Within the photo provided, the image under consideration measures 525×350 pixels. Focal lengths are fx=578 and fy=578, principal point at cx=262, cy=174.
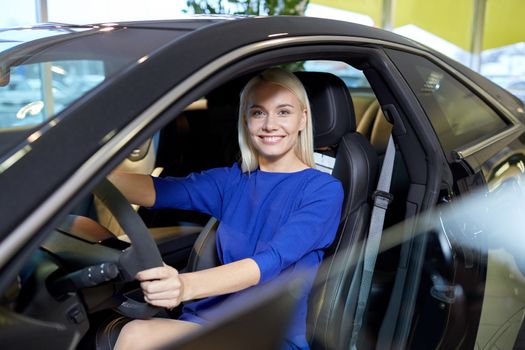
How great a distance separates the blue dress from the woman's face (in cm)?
9

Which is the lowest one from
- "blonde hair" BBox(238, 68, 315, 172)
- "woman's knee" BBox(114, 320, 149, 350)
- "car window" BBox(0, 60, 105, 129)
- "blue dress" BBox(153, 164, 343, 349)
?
"woman's knee" BBox(114, 320, 149, 350)

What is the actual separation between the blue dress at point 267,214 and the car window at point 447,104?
0.34 m

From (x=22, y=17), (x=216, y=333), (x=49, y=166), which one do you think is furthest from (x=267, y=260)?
(x=22, y=17)

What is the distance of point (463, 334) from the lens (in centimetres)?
162

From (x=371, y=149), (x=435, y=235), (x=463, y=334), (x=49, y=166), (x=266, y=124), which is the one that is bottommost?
(x=463, y=334)

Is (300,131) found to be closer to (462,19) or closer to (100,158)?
(100,158)

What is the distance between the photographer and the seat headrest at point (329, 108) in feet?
5.42

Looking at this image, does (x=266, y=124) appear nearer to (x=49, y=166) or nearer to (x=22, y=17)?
(x=49, y=166)

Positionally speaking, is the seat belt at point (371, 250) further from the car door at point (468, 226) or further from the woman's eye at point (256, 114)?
the woman's eye at point (256, 114)

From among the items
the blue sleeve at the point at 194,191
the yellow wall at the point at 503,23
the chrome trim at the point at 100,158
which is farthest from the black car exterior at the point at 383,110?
the yellow wall at the point at 503,23

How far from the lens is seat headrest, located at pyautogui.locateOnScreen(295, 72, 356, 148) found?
1653mm

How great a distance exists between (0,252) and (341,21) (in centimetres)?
98

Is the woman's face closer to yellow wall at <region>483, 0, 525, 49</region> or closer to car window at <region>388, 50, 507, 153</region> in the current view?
car window at <region>388, 50, 507, 153</region>

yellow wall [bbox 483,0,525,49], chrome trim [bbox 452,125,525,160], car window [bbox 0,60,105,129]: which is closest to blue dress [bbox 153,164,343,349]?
chrome trim [bbox 452,125,525,160]
